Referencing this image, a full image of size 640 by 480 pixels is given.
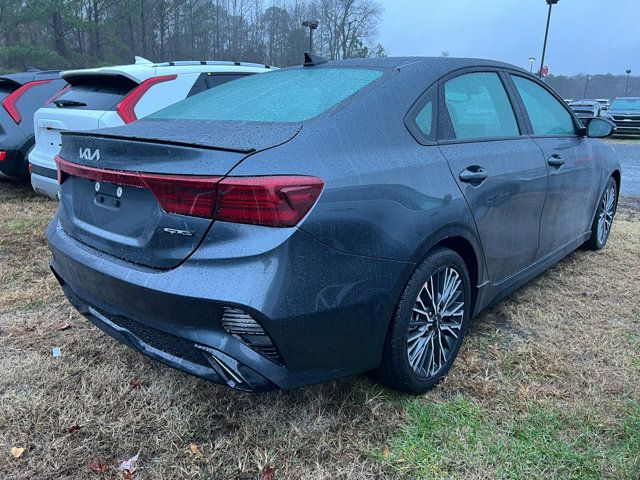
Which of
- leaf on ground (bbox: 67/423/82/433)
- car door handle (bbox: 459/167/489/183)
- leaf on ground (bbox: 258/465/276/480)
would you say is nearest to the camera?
leaf on ground (bbox: 258/465/276/480)

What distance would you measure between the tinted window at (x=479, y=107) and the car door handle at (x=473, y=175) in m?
0.18

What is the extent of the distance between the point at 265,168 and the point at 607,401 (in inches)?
76.5

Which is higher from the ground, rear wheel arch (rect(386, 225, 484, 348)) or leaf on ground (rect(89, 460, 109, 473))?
rear wheel arch (rect(386, 225, 484, 348))

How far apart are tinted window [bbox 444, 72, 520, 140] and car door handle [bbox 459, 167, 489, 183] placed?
0.58ft

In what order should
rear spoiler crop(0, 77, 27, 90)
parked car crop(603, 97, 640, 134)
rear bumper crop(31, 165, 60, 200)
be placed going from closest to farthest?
rear bumper crop(31, 165, 60, 200)
rear spoiler crop(0, 77, 27, 90)
parked car crop(603, 97, 640, 134)

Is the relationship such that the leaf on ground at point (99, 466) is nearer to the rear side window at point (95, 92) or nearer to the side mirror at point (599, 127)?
the rear side window at point (95, 92)

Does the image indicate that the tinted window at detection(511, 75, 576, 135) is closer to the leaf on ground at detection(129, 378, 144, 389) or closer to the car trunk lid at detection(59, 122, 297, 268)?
the car trunk lid at detection(59, 122, 297, 268)

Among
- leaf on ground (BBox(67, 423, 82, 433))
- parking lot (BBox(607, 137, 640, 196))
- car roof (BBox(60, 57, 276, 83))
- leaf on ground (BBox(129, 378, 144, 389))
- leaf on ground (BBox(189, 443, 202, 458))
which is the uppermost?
car roof (BBox(60, 57, 276, 83))

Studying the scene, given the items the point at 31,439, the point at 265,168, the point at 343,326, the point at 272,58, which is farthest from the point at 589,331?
the point at 272,58

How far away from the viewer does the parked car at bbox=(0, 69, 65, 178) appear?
6.09m

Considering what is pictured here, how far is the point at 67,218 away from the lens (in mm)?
2414

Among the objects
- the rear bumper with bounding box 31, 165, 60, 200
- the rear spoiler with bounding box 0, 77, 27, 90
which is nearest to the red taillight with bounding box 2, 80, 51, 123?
the rear spoiler with bounding box 0, 77, 27, 90

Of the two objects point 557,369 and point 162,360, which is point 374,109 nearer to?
point 162,360

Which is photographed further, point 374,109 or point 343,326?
point 374,109
